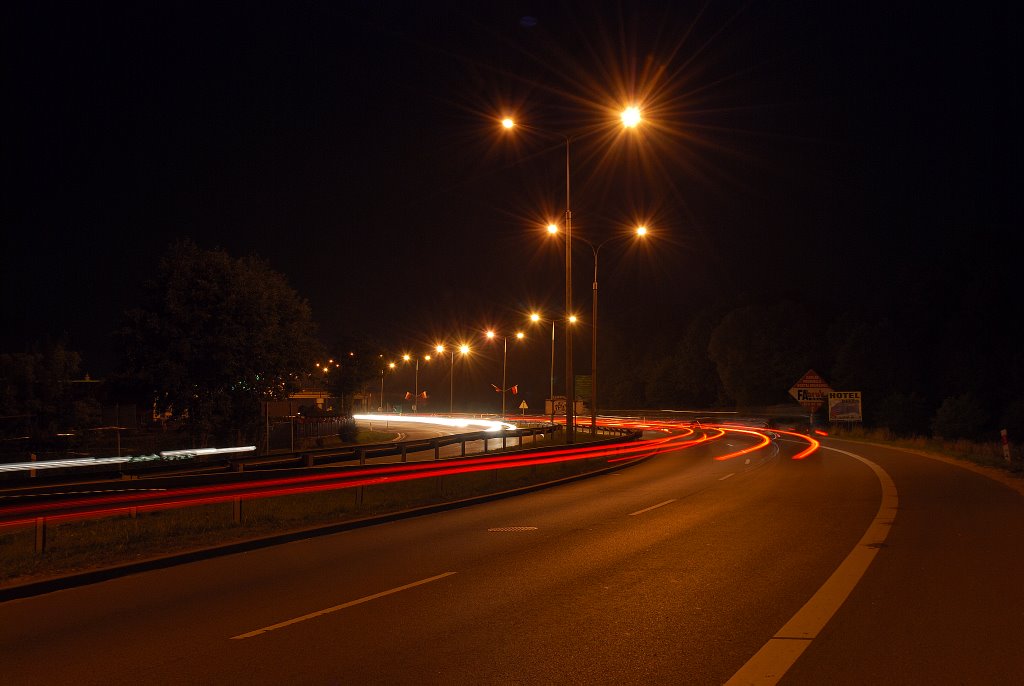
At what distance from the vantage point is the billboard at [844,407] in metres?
52.5

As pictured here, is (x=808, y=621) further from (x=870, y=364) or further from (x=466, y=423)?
(x=870, y=364)

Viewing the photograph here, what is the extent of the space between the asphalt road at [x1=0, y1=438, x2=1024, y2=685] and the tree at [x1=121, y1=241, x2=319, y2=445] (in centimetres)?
2586

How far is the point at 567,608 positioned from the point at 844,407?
48828 millimetres

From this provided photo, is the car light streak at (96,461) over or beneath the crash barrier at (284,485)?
beneath

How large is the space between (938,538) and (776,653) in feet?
22.2

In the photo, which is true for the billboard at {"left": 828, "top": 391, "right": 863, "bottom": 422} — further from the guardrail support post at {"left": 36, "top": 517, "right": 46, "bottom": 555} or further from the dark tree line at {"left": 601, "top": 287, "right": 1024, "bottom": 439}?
the guardrail support post at {"left": 36, "top": 517, "right": 46, "bottom": 555}

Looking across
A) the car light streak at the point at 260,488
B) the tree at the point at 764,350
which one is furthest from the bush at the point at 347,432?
the tree at the point at 764,350

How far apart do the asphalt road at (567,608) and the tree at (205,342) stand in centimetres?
2586

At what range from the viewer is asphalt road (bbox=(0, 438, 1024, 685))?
21.3 feet

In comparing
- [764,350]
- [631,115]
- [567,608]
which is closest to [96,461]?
[631,115]

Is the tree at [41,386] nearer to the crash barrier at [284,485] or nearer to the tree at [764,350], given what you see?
the crash barrier at [284,485]

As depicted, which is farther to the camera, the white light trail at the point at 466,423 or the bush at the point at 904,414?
the bush at the point at 904,414

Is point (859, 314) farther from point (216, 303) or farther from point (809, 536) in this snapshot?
point (809, 536)

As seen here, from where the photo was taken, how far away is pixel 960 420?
6712 centimetres
